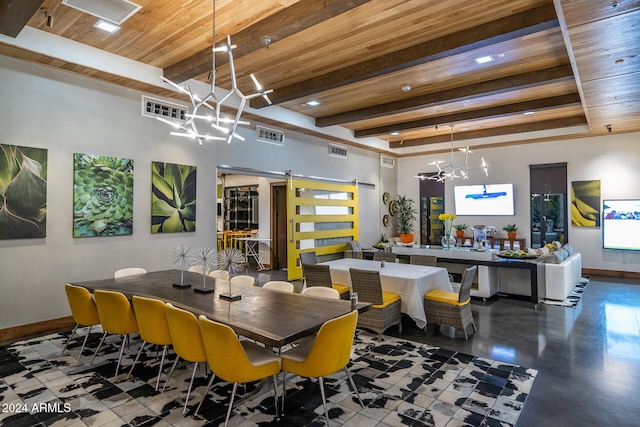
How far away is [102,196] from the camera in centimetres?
490

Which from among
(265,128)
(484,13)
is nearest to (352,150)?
(265,128)

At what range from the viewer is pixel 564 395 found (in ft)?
9.37

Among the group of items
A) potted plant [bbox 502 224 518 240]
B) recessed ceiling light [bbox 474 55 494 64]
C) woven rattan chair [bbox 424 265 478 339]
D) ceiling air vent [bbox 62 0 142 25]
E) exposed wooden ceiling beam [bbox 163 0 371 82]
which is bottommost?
woven rattan chair [bbox 424 265 478 339]

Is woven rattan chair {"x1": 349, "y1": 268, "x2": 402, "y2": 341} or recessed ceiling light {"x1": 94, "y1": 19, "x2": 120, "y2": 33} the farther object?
woven rattan chair {"x1": 349, "y1": 268, "x2": 402, "y2": 341}

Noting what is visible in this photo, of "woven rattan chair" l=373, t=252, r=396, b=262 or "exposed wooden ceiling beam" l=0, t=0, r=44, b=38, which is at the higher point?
"exposed wooden ceiling beam" l=0, t=0, r=44, b=38

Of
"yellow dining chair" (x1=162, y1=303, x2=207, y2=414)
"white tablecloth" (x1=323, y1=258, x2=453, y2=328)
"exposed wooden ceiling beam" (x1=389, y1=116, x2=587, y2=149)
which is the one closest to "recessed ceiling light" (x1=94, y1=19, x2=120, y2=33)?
"yellow dining chair" (x1=162, y1=303, x2=207, y2=414)

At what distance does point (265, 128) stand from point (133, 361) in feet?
16.2

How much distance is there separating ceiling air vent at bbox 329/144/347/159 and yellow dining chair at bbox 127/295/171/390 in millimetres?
6595

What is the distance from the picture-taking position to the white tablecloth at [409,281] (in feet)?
14.1

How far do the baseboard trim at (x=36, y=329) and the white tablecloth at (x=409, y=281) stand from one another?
3.55m

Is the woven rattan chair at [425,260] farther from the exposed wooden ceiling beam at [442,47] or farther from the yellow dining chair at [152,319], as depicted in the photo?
the yellow dining chair at [152,319]

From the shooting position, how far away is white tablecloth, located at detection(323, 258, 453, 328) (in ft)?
14.1

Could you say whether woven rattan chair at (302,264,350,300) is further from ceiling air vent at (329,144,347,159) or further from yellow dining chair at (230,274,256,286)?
ceiling air vent at (329,144,347,159)

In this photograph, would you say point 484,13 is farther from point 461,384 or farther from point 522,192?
point 522,192
